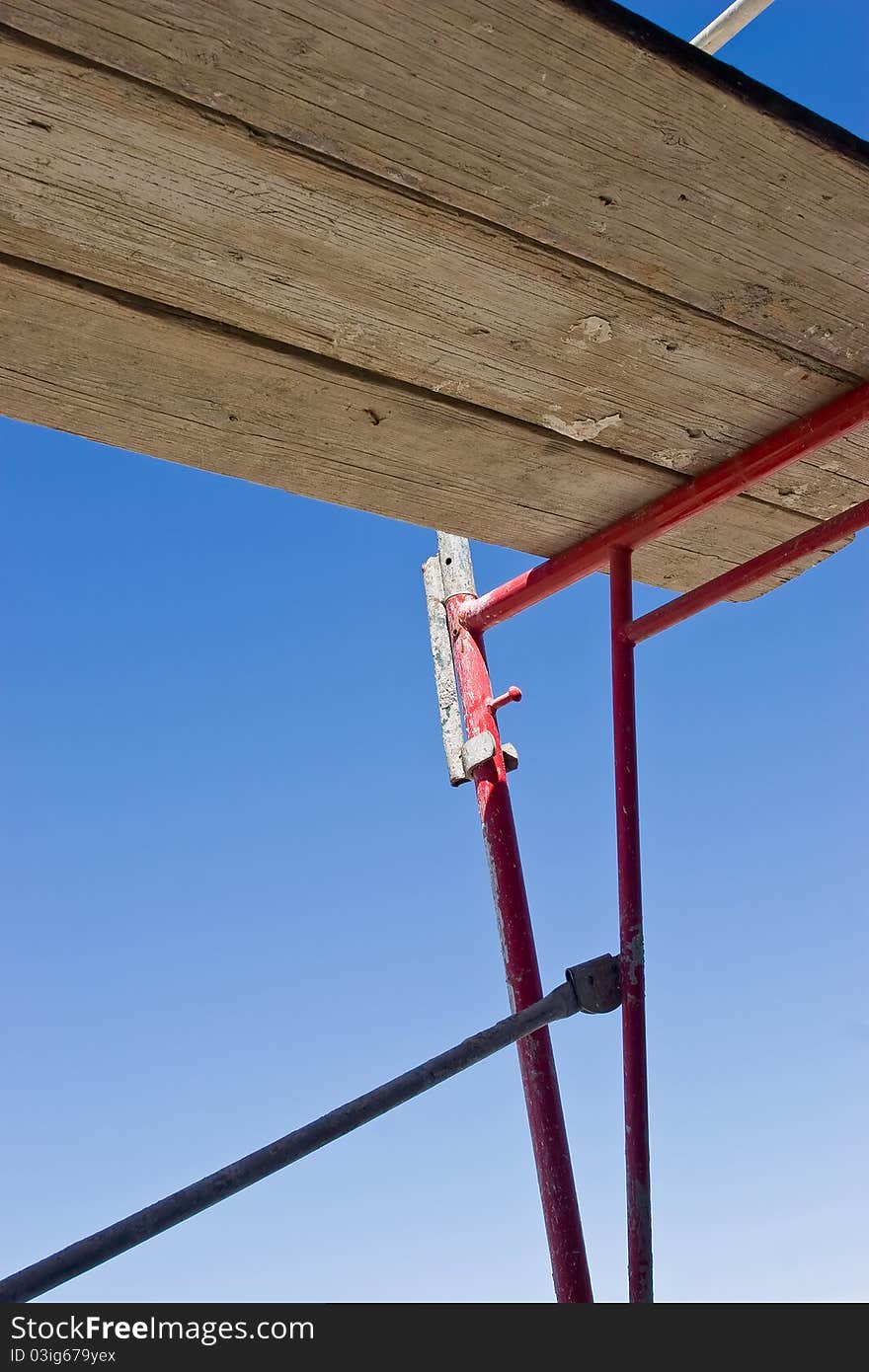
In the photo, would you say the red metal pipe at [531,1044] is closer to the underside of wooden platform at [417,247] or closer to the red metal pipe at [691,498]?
the red metal pipe at [691,498]

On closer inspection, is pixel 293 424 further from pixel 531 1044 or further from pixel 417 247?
pixel 531 1044

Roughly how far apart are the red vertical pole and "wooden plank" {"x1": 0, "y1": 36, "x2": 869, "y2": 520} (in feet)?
1.30

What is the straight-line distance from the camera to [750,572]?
246 cm

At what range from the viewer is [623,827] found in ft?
7.88

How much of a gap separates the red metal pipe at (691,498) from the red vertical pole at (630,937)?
0.19 feet

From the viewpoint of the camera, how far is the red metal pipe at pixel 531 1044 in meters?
2.39

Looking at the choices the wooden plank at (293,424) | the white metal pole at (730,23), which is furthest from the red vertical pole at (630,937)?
the white metal pole at (730,23)

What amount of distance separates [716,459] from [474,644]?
3.25ft

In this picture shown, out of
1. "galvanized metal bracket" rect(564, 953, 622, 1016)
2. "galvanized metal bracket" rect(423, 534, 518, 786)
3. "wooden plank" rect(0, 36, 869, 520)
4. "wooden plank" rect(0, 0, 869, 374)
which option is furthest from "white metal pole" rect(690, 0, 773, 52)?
"galvanized metal bracket" rect(564, 953, 622, 1016)

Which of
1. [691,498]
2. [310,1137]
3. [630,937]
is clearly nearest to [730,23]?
[691,498]

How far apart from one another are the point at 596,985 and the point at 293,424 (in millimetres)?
1112

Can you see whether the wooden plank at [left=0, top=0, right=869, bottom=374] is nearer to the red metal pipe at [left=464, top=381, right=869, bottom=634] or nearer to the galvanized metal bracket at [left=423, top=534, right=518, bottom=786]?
the red metal pipe at [left=464, top=381, right=869, bottom=634]

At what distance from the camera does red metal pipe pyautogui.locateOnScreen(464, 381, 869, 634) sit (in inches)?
86.3
